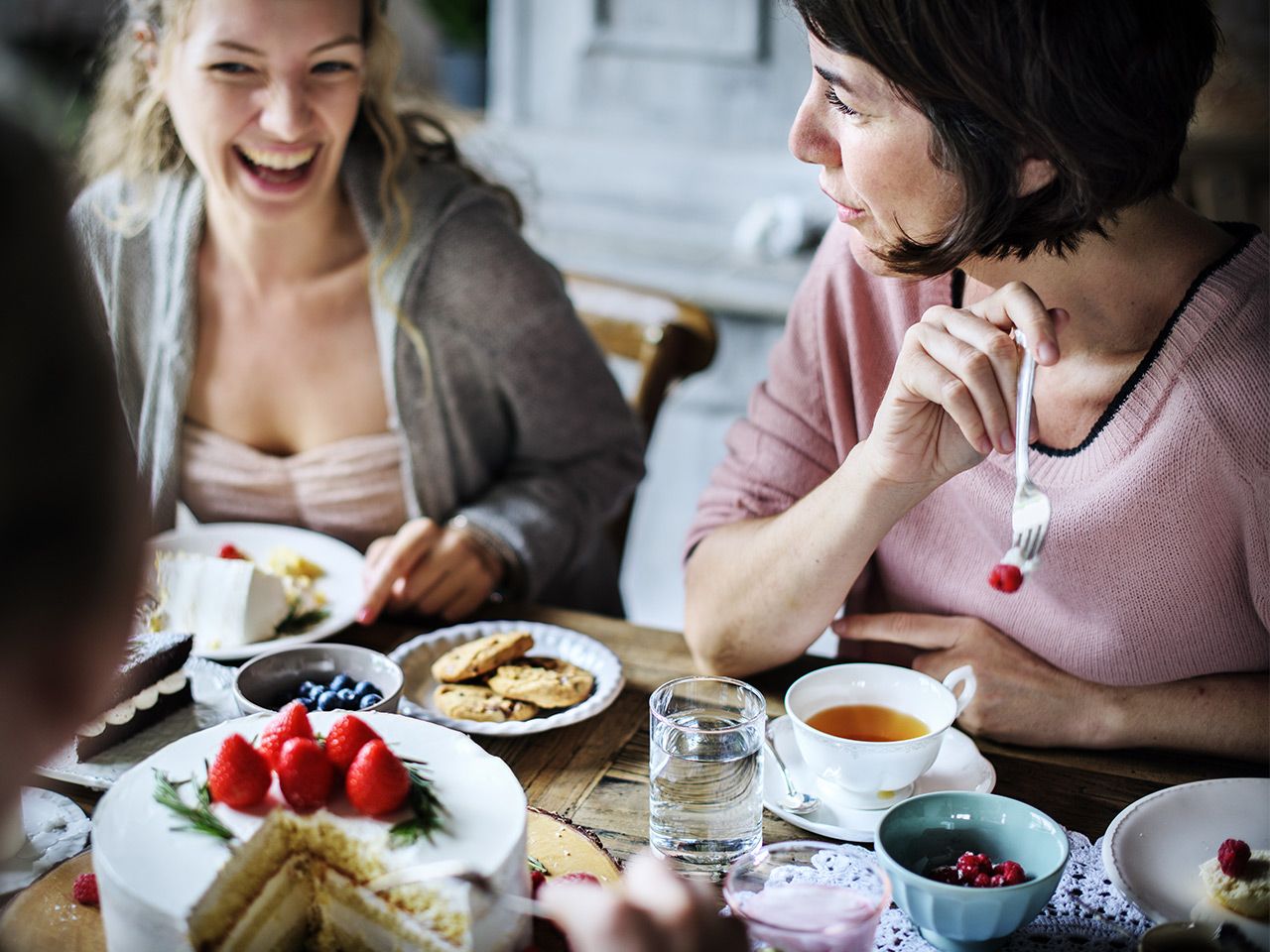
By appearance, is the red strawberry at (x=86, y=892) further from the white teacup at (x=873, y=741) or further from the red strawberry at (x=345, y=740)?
the white teacup at (x=873, y=741)

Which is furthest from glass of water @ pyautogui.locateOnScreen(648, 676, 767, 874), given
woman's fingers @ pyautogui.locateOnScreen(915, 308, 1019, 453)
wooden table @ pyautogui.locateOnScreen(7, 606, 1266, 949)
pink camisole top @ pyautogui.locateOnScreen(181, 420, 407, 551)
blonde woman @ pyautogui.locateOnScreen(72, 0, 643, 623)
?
pink camisole top @ pyautogui.locateOnScreen(181, 420, 407, 551)

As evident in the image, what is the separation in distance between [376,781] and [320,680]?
0.36 m

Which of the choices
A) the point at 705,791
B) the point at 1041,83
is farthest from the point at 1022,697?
the point at 1041,83

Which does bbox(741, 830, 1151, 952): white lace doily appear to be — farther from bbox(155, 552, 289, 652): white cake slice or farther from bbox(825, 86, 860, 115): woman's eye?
bbox(155, 552, 289, 652): white cake slice

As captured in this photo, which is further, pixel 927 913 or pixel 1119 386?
pixel 1119 386

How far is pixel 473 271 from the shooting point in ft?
6.49

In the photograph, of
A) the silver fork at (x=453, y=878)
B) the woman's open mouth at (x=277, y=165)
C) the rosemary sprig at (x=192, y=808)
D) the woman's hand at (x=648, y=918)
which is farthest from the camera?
the woman's open mouth at (x=277, y=165)

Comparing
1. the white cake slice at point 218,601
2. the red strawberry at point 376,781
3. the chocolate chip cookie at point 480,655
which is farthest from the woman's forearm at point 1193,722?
the white cake slice at point 218,601

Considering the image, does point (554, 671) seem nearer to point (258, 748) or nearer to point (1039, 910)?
point (258, 748)

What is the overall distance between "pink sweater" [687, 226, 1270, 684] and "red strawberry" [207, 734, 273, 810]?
2.38 feet

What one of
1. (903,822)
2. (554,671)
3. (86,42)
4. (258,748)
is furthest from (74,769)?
(86,42)

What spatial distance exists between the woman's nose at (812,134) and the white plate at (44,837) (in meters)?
0.93

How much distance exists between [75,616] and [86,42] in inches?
169

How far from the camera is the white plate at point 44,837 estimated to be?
1093mm
